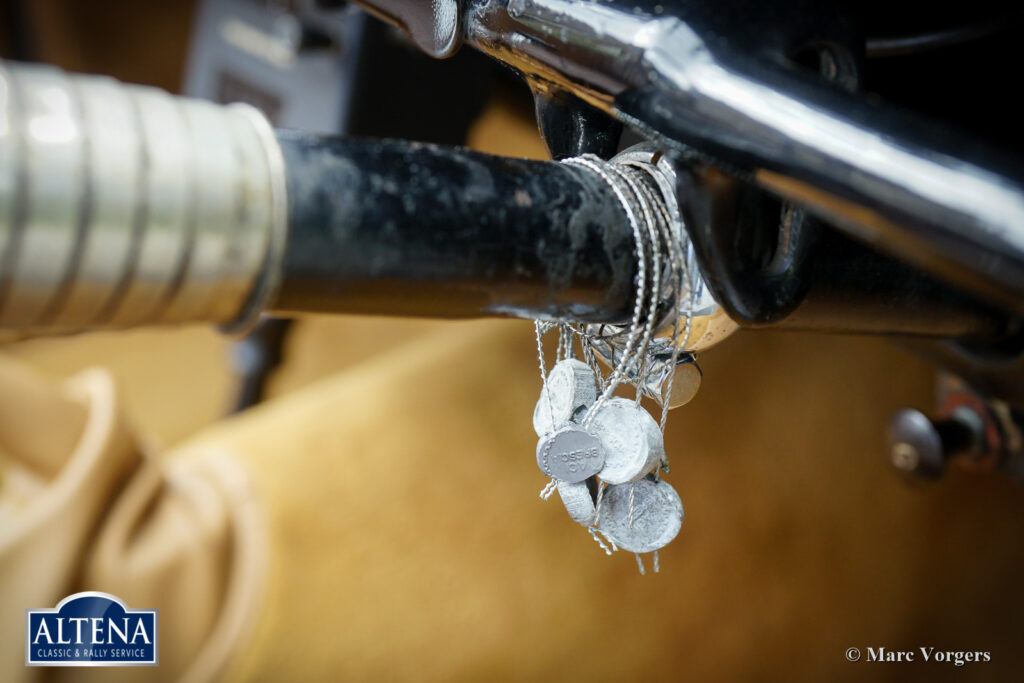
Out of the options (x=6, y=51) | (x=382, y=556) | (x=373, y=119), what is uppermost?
(x=6, y=51)

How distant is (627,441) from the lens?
245 mm

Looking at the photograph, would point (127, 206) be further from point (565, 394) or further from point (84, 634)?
point (84, 634)

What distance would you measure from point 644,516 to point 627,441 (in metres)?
0.03

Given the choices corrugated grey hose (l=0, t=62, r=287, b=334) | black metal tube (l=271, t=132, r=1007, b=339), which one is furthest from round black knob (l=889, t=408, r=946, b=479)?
corrugated grey hose (l=0, t=62, r=287, b=334)

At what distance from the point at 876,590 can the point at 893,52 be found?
0.58m

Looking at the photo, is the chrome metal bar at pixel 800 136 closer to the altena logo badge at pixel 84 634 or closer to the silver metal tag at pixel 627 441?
the silver metal tag at pixel 627 441

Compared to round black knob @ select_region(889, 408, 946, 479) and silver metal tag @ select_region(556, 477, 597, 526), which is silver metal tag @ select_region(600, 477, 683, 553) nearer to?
silver metal tag @ select_region(556, 477, 597, 526)

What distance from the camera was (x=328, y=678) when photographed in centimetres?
66

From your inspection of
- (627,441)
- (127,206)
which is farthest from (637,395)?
Result: (127,206)

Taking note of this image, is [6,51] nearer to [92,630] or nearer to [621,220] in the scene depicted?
[92,630]

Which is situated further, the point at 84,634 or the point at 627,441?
the point at 84,634

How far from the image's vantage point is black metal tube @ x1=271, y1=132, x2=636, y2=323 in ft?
0.67

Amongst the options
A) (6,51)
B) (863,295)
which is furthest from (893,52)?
(6,51)

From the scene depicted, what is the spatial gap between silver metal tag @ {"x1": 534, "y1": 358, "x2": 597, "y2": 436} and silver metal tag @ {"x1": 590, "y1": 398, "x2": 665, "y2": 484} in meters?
0.01
